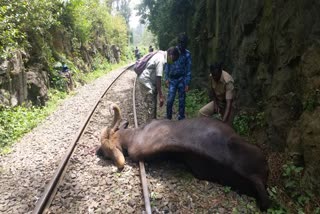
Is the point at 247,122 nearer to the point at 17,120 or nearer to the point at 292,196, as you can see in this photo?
the point at 292,196

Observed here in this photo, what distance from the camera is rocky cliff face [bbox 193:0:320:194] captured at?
381 cm

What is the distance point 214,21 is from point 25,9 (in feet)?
23.2

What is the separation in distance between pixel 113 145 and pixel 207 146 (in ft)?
5.96

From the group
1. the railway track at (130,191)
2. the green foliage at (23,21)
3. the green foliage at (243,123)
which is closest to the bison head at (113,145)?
the railway track at (130,191)

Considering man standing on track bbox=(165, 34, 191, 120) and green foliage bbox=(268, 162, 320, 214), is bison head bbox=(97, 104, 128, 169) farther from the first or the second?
green foliage bbox=(268, 162, 320, 214)

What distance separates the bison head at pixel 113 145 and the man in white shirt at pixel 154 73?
0.99 metres

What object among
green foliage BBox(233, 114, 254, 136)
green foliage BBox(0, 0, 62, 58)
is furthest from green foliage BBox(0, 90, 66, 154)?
green foliage BBox(233, 114, 254, 136)

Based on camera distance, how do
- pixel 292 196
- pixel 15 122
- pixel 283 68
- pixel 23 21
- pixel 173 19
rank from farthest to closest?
pixel 173 19 < pixel 23 21 < pixel 15 122 < pixel 283 68 < pixel 292 196

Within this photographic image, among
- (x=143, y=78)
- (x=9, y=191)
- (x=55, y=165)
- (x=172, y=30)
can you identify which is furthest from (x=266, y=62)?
(x=172, y=30)

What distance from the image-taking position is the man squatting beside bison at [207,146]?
380 cm

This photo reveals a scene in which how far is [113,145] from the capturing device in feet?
17.1

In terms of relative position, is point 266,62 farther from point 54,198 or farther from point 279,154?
point 54,198

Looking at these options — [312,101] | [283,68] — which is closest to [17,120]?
[283,68]

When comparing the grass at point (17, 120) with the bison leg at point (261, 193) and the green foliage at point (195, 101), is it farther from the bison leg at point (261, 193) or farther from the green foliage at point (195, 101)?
the bison leg at point (261, 193)
